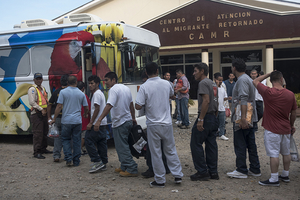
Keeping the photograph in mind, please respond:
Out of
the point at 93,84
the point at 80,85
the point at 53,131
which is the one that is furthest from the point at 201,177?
the point at 80,85

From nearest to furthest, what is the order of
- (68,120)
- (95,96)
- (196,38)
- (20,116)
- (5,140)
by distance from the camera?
(95,96), (68,120), (20,116), (5,140), (196,38)

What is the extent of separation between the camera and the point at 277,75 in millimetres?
4465

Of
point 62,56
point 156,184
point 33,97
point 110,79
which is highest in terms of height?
point 62,56

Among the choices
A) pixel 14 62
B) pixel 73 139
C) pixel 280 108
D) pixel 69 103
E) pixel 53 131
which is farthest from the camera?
pixel 14 62

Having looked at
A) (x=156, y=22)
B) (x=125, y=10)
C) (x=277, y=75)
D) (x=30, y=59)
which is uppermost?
(x=125, y=10)

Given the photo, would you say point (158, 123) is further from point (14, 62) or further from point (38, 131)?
point (14, 62)

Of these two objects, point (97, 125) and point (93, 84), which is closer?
point (97, 125)

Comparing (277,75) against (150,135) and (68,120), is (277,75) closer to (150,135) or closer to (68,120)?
(150,135)

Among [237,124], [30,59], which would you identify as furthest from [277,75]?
[30,59]

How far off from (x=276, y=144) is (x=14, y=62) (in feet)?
21.6

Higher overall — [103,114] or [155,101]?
[155,101]

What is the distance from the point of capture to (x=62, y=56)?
7.02 metres

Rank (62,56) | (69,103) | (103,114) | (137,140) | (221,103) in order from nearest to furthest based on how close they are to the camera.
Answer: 1. (103,114)
2. (137,140)
3. (69,103)
4. (62,56)
5. (221,103)

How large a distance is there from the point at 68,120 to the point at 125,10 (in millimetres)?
13608
